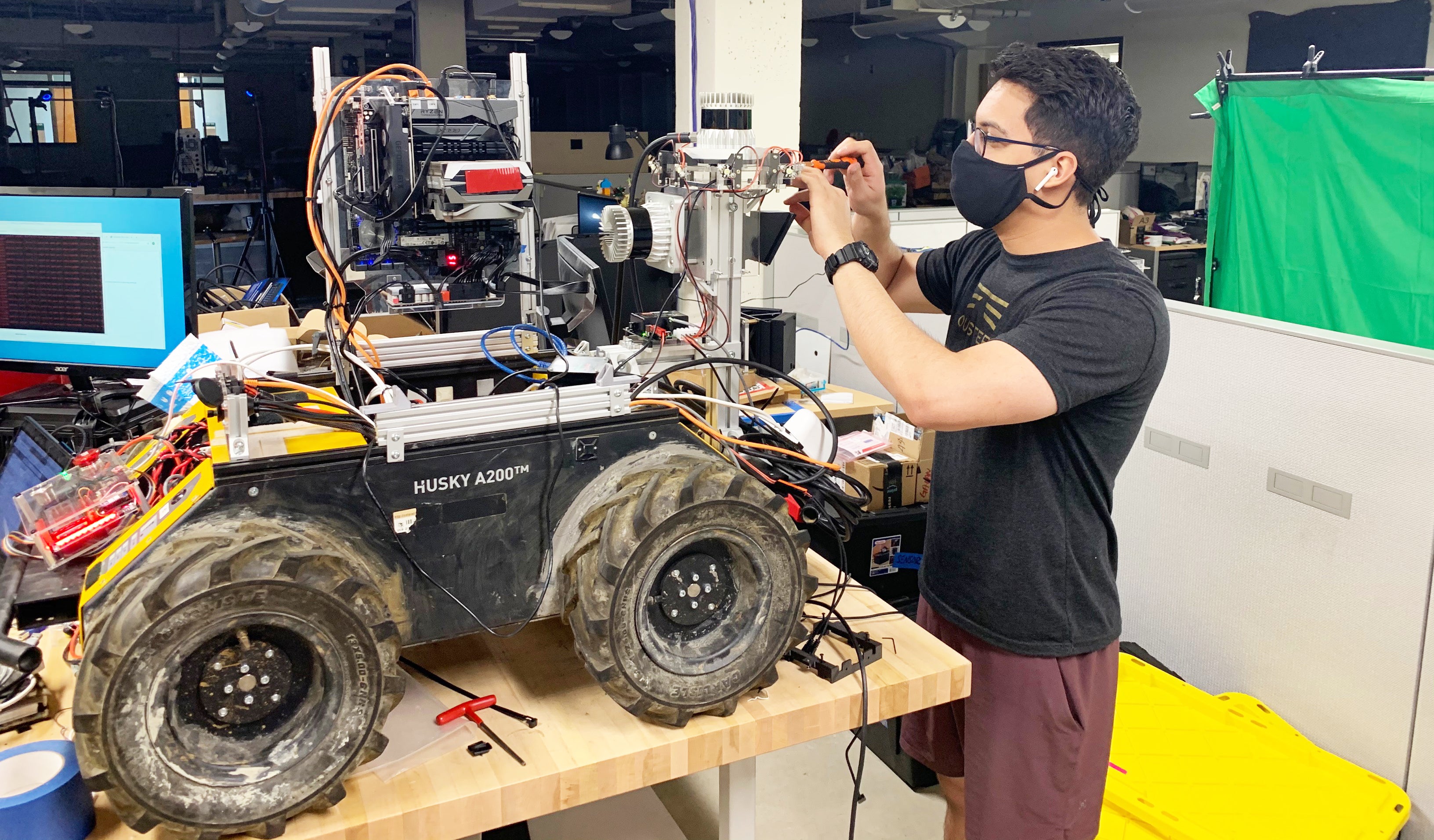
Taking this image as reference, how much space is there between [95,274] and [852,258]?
160 cm

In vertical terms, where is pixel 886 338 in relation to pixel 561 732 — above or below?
above

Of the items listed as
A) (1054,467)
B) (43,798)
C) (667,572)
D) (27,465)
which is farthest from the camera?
(27,465)

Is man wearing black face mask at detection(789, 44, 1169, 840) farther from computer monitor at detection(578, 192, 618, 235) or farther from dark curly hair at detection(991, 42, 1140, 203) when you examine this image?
computer monitor at detection(578, 192, 618, 235)

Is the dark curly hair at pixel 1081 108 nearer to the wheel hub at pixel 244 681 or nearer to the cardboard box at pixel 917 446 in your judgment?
the wheel hub at pixel 244 681

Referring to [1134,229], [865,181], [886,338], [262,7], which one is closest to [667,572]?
[886,338]

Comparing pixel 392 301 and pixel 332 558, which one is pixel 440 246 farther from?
pixel 332 558

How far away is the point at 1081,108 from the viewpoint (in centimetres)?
138

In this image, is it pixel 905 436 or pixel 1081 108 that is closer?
pixel 1081 108

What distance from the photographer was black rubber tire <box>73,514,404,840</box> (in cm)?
87

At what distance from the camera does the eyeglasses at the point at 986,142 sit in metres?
1.40

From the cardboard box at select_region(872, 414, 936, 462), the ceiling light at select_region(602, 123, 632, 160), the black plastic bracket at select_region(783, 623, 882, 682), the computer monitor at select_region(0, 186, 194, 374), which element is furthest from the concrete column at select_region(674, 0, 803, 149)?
the black plastic bracket at select_region(783, 623, 882, 682)

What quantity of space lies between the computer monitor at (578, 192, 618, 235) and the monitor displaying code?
45.4 inches

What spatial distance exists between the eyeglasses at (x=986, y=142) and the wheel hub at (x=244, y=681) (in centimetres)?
112

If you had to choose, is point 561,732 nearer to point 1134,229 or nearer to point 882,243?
point 882,243
